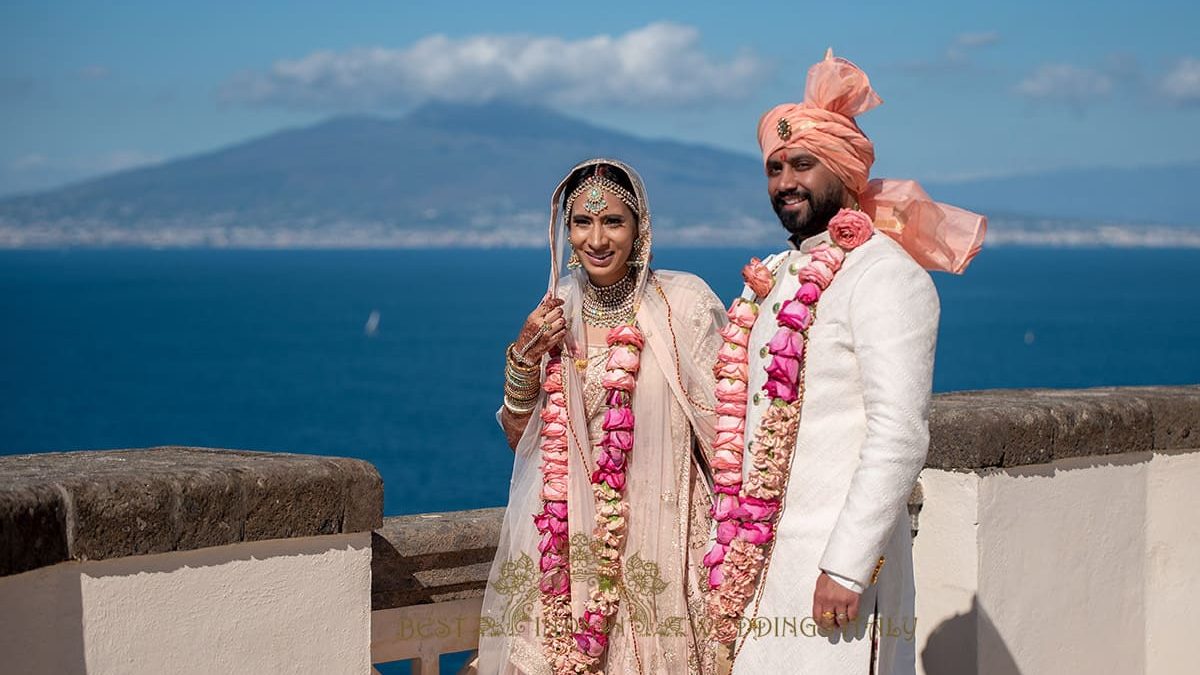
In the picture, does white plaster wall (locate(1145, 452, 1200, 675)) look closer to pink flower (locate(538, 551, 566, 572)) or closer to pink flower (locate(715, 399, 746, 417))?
pink flower (locate(715, 399, 746, 417))

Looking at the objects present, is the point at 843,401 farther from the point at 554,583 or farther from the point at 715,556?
the point at 554,583

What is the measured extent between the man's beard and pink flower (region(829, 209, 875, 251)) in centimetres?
6

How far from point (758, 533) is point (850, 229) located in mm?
707

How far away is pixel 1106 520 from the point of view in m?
4.93

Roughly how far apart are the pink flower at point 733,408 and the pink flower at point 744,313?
0.19 m

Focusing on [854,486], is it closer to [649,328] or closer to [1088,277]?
[649,328]

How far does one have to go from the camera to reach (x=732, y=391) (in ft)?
12.8

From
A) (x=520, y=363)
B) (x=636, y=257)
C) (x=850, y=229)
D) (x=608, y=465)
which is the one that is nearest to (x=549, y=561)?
(x=608, y=465)

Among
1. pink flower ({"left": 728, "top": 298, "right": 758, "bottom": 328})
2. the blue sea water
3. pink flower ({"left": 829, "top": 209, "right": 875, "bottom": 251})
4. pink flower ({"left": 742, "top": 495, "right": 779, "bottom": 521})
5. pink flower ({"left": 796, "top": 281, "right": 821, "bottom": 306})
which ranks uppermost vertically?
pink flower ({"left": 829, "top": 209, "right": 875, "bottom": 251})

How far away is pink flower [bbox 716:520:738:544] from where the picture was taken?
3734 millimetres

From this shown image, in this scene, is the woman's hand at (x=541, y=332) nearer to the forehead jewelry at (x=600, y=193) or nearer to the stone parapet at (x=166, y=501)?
the forehead jewelry at (x=600, y=193)

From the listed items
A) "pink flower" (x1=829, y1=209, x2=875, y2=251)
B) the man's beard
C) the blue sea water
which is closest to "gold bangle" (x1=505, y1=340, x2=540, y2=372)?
the man's beard

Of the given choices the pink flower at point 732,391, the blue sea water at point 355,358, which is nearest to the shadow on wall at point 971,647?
the pink flower at point 732,391

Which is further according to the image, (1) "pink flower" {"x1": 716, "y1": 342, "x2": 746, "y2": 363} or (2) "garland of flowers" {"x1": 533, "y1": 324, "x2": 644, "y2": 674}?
(2) "garland of flowers" {"x1": 533, "y1": 324, "x2": 644, "y2": 674}
